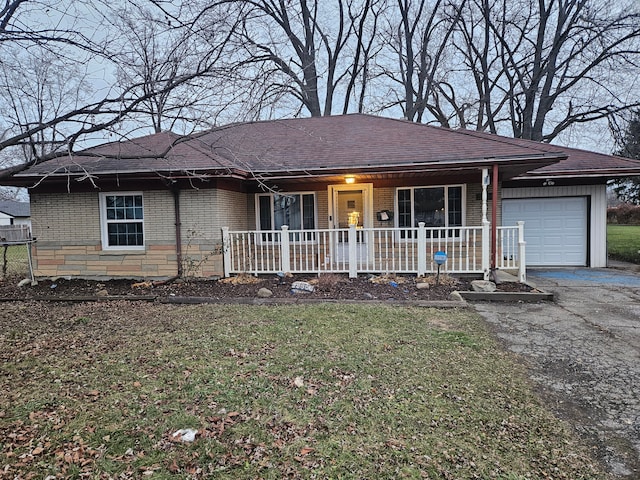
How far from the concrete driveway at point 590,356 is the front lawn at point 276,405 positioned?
0.70ft

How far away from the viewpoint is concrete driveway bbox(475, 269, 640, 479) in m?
2.60

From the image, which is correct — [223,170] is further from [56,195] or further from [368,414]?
[368,414]

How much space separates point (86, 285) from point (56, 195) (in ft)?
8.22

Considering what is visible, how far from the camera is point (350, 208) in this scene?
Answer: 33.8 ft

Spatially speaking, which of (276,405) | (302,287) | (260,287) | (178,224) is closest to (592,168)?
(302,287)

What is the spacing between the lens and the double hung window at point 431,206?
964cm

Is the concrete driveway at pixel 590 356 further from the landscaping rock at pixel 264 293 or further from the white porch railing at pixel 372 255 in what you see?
the landscaping rock at pixel 264 293

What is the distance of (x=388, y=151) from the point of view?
9.09 metres

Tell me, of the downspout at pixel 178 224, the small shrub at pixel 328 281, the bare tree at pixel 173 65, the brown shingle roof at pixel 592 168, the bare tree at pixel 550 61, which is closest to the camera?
the bare tree at pixel 173 65

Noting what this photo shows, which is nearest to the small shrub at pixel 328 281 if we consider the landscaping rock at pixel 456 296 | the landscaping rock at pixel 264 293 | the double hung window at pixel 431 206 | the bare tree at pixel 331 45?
the landscaping rock at pixel 264 293

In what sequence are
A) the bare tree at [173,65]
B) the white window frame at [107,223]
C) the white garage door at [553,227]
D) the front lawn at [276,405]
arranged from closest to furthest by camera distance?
the front lawn at [276,405]
the bare tree at [173,65]
the white window frame at [107,223]
the white garage door at [553,227]

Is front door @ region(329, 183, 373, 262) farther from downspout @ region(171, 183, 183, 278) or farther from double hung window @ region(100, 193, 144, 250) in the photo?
double hung window @ region(100, 193, 144, 250)

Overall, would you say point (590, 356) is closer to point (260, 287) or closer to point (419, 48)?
point (260, 287)

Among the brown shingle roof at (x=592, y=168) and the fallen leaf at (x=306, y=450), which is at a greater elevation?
the brown shingle roof at (x=592, y=168)
